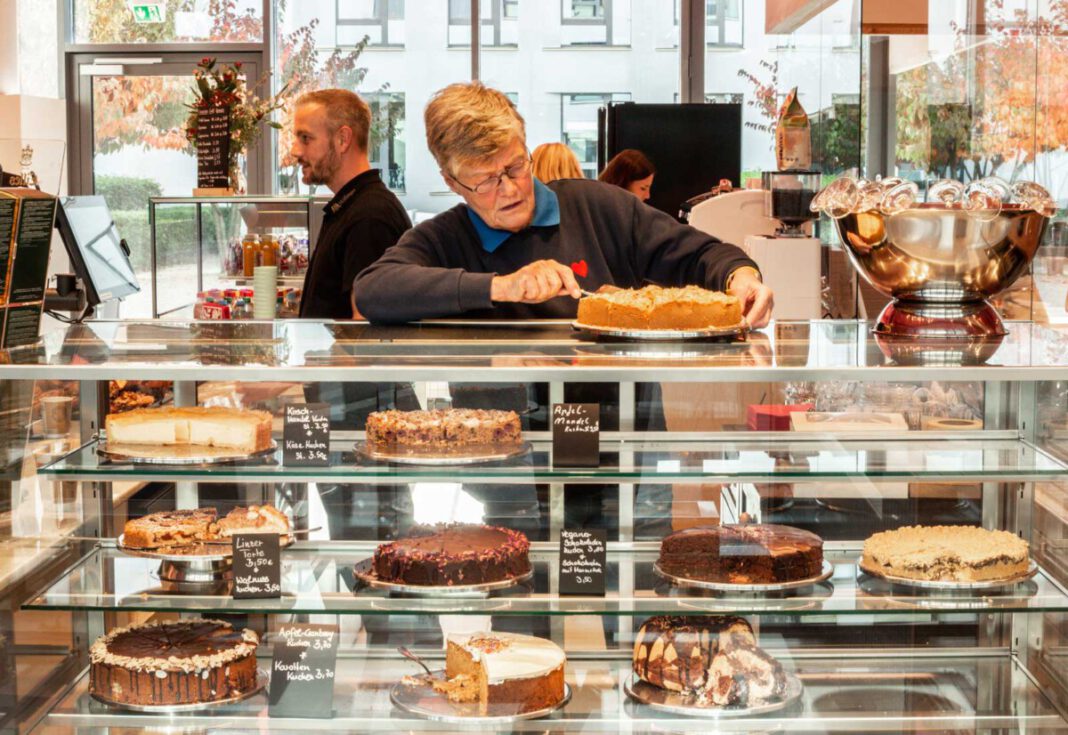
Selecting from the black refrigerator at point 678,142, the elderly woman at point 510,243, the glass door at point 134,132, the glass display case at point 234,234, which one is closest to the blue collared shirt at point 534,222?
the elderly woman at point 510,243

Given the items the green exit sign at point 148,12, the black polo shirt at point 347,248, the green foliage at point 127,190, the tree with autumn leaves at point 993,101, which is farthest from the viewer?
the green foliage at point 127,190

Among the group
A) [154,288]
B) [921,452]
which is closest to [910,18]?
[154,288]

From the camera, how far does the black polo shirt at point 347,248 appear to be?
12.6 feet

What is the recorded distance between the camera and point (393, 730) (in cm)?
209

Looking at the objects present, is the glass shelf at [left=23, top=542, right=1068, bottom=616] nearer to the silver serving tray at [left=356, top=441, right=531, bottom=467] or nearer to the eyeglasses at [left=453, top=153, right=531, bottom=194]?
the silver serving tray at [left=356, top=441, right=531, bottom=467]

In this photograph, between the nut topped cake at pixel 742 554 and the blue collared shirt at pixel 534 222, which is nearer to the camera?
the nut topped cake at pixel 742 554

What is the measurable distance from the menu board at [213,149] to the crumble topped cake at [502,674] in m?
3.89

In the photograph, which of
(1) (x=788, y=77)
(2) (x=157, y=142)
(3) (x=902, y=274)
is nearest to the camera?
(3) (x=902, y=274)

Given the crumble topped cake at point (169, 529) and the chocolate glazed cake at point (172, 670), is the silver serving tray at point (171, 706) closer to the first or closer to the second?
the chocolate glazed cake at point (172, 670)

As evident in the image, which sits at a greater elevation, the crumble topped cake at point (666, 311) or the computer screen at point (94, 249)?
the computer screen at point (94, 249)

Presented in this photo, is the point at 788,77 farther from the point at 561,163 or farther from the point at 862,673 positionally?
the point at 862,673

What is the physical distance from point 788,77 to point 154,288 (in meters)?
4.29

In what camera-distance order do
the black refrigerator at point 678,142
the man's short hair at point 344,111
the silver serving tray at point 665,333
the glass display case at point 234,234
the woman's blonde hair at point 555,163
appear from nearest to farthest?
the silver serving tray at point 665,333, the man's short hair at point 344,111, the glass display case at point 234,234, the woman's blonde hair at point 555,163, the black refrigerator at point 678,142

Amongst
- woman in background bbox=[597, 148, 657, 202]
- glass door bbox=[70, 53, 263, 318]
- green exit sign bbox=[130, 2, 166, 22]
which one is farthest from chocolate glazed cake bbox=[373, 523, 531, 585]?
green exit sign bbox=[130, 2, 166, 22]
